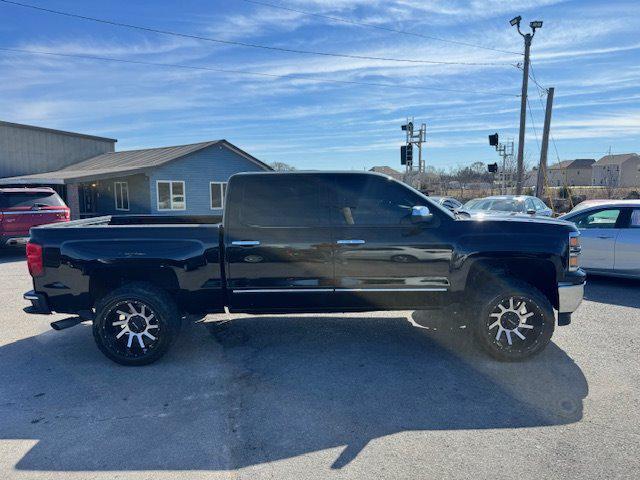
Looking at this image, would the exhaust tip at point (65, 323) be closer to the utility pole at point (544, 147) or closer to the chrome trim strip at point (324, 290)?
the chrome trim strip at point (324, 290)

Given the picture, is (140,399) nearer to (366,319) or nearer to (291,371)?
→ (291,371)

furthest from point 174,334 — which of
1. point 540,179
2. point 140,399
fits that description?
point 540,179

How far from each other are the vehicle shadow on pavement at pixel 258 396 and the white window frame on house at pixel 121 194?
2029 cm

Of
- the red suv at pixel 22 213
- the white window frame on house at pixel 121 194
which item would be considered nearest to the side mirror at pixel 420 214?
the red suv at pixel 22 213

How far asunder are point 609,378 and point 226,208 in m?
4.03

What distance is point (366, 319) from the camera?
6.27m

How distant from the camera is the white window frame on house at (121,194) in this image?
958 inches

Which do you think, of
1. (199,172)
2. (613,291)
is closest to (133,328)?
(613,291)

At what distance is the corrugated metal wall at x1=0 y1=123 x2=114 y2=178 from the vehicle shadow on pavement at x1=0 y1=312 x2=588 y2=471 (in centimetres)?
2982

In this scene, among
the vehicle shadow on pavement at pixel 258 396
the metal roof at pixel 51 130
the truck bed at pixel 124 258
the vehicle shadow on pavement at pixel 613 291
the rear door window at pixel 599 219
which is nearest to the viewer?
the vehicle shadow on pavement at pixel 258 396

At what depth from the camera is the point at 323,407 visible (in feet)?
12.3

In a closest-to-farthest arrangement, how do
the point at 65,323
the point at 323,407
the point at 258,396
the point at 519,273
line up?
the point at 323,407 → the point at 258,396 → the point at 65,323 → the point at 519,273

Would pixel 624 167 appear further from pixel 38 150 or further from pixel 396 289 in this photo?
pixel 396 289

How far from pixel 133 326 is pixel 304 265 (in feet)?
6.02
